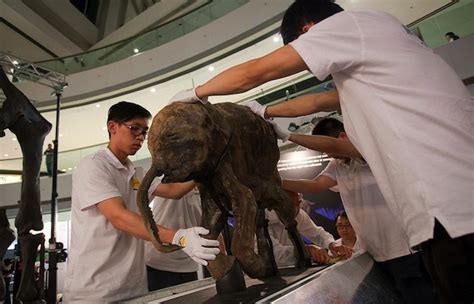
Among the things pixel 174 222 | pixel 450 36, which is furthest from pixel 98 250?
pixel 450 36

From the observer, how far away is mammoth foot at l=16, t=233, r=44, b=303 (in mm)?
2213

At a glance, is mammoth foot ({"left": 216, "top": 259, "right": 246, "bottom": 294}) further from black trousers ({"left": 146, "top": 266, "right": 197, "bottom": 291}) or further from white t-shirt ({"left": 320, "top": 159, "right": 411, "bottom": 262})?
black trousers ({"left": 146, "top": 266, "right": 197, "bottom": 291})

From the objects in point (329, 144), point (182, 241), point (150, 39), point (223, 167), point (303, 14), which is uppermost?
point (150, 39)

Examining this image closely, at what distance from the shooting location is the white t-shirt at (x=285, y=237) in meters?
2.06

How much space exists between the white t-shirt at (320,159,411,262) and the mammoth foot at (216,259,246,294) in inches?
32.9

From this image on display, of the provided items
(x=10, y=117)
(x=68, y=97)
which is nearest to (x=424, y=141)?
(x=10, y=117)

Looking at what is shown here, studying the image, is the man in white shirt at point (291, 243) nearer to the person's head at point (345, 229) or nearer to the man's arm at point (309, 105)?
the man's arm at point (309, 105)

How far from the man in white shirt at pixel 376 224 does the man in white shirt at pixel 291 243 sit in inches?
9.9

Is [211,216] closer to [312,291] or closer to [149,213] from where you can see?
[149,213]

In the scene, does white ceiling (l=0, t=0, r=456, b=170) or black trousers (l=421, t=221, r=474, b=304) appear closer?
black trousers (l=421, t=221, r=474, b=304)

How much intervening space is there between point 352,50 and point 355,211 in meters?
1.06

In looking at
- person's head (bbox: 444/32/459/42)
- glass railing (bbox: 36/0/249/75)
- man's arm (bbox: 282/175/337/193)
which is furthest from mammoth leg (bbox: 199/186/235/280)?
glass railing (bbox: 36/0/249/75)

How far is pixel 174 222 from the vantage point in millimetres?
2197

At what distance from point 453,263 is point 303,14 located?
1.00 m
